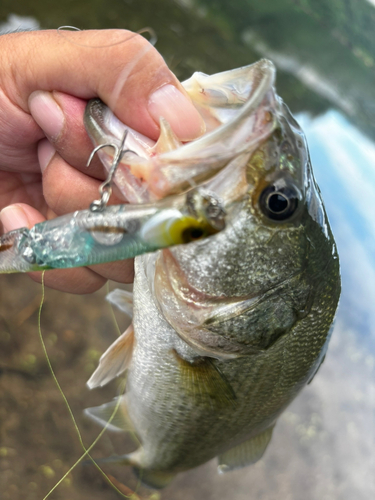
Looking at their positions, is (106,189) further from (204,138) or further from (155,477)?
(155,477)

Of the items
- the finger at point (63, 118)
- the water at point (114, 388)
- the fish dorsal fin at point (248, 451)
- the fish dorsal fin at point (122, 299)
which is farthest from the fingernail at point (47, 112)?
the fish dorsal fin at point (248, 451)

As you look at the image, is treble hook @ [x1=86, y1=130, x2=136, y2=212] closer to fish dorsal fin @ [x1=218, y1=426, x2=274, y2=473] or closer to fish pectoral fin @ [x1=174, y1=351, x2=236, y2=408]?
fish pectoral fin @ [x1=174, y1=351, x2=236, y2=408]

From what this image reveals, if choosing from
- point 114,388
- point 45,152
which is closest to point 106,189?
point 45,152

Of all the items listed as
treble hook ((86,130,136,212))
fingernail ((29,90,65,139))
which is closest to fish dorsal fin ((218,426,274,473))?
treble hook ((86,130,136,212))

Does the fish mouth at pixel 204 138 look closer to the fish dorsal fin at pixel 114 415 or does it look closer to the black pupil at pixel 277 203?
the black pupil at pixel 277 203

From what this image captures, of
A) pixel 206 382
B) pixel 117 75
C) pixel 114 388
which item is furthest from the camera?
pixel 114 388

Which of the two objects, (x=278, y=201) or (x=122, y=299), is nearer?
(x=278, y=201)
